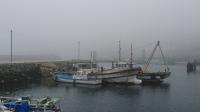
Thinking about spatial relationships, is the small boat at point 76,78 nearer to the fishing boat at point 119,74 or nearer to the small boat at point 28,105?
the fishing boat at point 119,74

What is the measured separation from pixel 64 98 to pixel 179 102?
15.5 m

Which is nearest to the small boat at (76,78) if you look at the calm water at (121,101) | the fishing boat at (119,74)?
the fishing boat at (119,74)

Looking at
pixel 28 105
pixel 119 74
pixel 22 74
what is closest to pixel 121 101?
pixel 28 105

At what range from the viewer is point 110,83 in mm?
55812

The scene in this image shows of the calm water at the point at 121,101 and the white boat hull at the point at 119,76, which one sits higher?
the white boat hull at the point at 119,76

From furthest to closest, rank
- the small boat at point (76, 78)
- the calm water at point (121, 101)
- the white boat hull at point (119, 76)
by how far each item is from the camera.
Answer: the white boat hull at point (119, 76), the small boat at point (76, 78), the calm water at point (121, 101)

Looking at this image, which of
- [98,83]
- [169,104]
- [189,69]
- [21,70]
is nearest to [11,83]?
[21,70]

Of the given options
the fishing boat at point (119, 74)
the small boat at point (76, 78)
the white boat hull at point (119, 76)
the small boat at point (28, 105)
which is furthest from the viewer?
the white boat hull at point (119, 76)

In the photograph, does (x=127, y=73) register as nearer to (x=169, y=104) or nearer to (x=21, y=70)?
(x=169, y=104)

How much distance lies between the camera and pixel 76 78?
54812 millimetres

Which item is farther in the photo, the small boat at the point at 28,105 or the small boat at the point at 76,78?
the small boat at the point at 76,78

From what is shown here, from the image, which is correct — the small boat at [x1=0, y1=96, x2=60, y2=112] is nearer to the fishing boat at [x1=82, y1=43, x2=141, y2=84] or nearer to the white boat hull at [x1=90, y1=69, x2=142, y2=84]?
the fishing boat at [x1=82, y1=43, x2=141, y2=84]

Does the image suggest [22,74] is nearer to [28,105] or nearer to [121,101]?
[121,101]

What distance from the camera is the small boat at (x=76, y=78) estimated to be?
2095 inches
